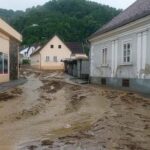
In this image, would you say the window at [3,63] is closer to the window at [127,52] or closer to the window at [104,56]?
the window at [104,56]

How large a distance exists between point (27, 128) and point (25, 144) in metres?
2.07

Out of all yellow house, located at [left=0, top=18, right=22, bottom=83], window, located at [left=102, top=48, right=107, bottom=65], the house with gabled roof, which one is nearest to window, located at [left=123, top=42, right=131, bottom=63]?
the house with gabled roof

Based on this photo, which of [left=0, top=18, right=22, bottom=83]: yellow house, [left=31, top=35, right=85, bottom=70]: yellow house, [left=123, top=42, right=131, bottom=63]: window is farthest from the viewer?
[left=31, top=35, right=85, bottom=70]: yellow house

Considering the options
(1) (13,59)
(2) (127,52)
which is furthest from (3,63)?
(2) (127,52)

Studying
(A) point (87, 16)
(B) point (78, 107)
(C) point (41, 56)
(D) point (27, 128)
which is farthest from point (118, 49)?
(A) point (87, 16)

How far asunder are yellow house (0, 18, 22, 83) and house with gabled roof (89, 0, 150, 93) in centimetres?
739

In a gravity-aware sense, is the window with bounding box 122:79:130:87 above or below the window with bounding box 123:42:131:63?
below

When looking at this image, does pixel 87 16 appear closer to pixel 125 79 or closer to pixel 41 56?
pixel 41 56

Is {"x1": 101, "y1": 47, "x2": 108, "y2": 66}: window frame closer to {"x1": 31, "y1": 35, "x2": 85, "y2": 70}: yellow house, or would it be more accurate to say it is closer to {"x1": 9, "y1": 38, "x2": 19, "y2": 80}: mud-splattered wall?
{"x1": 9, "y1": 38, "x2": 19, "y2": 80}: mud-splattered wall

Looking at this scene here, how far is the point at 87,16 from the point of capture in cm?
9569

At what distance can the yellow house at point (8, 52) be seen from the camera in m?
29.9

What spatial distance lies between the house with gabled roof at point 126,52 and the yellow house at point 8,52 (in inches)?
291

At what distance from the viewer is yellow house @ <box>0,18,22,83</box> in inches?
1178

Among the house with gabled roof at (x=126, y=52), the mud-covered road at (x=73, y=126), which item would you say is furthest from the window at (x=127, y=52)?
the mud-covered road at (x=73, y=126)
